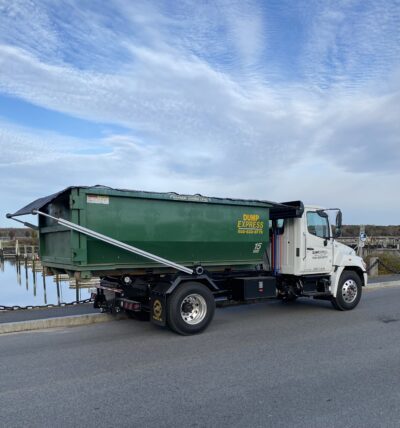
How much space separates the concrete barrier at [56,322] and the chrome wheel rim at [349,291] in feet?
16.9

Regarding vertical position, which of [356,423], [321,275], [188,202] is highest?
[188,202]

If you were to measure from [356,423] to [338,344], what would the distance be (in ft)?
10.2

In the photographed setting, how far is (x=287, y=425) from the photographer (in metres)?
4.17

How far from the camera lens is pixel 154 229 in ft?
26.8

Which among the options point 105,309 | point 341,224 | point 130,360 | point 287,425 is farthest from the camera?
point 341,224

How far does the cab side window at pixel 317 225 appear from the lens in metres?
10.5

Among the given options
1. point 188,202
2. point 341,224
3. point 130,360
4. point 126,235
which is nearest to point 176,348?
point 130,360

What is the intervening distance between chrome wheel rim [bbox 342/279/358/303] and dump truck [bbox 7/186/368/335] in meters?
0.02

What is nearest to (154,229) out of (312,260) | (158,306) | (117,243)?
(117,243)

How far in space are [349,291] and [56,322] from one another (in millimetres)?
6659

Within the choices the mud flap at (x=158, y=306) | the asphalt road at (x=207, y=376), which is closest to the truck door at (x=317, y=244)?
the asphalt road at (x=207, y=376)

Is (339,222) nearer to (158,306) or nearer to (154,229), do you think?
→ (154,229)

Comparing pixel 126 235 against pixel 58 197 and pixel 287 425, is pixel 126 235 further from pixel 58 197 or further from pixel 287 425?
pixel 287 425

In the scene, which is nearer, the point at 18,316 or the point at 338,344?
the point at 338,344
